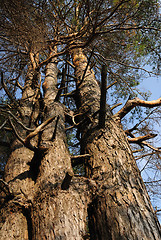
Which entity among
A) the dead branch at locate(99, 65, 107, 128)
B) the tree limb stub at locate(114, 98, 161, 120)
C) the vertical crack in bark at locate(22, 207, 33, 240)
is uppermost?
the tree limb stub at locate(114, 98, 161, 120)

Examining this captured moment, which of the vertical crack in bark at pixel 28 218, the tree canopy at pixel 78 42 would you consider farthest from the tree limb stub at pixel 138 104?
the vertical crack in bark at pixel 28 218

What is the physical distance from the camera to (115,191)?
5.62 ft

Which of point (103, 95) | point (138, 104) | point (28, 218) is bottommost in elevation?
point (28, 218)

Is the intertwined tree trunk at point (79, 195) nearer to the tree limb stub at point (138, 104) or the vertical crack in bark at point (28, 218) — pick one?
the vertical crack in bark at point (28, 218)

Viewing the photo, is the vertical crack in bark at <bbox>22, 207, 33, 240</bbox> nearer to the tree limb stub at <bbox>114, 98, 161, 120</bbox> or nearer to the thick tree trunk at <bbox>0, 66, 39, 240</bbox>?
the thick tree trunk at <bbox>0, 66, 39, 240</bbox>

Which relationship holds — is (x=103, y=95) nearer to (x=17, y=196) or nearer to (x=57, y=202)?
(x=57, y=202)

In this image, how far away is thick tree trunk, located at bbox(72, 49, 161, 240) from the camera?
4.84 feet

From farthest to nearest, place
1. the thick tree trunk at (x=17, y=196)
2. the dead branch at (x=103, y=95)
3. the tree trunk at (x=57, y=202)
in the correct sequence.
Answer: the dead branch at (x=103, y=95), the thick tree trunk at (x=17, y=196), the tree trunk at (x=57, y=202)

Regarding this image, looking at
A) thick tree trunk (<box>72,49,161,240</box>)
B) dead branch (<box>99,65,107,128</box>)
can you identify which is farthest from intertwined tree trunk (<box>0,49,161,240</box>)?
dead branch (<box>99,65,107,128</box>)

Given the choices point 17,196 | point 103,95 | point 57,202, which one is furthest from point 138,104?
point 17,196

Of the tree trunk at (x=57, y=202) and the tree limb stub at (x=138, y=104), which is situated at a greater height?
the tree limb stub at (x=138, y=104)

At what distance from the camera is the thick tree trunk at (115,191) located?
148 centimetres

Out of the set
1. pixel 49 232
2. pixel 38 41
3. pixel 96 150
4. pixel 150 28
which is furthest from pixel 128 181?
pixel 150 28

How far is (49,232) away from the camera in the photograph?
140 cm
